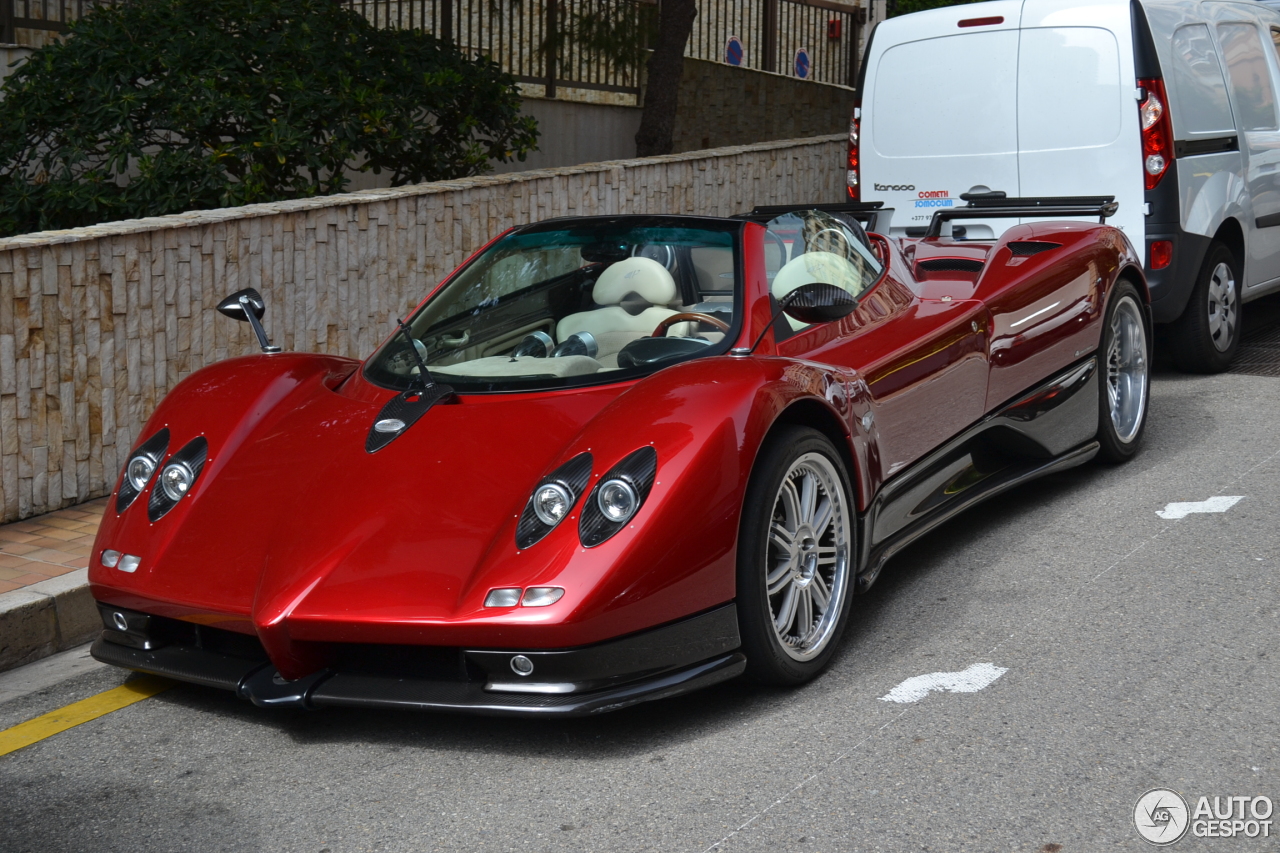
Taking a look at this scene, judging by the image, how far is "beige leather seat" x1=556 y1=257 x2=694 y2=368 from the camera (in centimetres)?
440

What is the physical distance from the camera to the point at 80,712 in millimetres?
3830

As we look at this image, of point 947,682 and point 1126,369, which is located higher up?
point 1126,369

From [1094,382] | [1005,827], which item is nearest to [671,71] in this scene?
[1094,382]

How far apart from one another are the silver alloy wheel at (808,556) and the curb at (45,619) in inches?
89.5

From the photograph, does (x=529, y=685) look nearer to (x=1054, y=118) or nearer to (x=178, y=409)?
(x=178, y=409)

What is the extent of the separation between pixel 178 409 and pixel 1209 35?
612 centimetres

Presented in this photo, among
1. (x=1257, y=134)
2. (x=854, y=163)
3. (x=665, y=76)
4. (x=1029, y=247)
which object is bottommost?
(x=1029, y=247)

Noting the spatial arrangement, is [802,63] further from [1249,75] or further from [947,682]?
[947,682]

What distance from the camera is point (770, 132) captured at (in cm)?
1505

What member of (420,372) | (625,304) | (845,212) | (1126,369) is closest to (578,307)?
(625,304)

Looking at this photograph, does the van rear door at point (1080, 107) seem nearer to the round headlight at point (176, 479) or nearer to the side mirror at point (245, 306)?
the side mirror at point (245, 306)

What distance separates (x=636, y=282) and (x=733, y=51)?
10756mm

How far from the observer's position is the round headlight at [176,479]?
4.01 m

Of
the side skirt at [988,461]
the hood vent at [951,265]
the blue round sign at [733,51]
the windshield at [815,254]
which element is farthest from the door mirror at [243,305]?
the blue round sign at [733,51]
